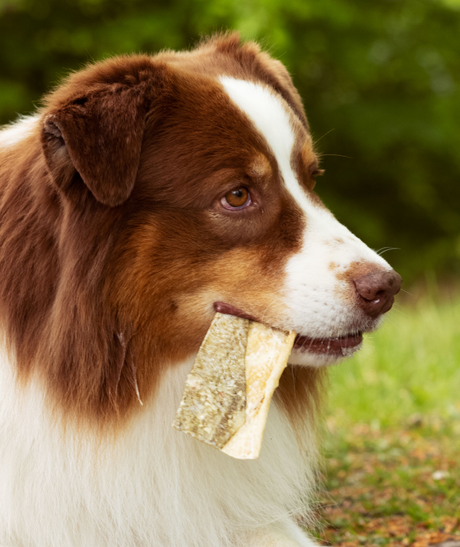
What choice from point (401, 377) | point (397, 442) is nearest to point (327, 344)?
point (397, 442)

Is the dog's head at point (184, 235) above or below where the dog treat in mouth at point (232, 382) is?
above

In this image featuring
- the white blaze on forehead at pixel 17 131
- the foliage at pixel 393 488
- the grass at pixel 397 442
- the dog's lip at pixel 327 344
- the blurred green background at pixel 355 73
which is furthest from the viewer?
the blurred green background at pixel 355 73

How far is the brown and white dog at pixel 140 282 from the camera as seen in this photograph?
2.63m

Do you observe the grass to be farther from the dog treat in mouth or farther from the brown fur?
the brown fur

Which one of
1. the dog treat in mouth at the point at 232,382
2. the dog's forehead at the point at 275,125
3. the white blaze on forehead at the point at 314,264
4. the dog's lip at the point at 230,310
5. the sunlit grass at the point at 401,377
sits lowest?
the sunlit grass at the point at 401,377

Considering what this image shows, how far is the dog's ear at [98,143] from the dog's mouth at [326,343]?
0.59 m

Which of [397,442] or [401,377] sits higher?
[397,442]

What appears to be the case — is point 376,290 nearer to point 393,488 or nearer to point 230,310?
point 230,310

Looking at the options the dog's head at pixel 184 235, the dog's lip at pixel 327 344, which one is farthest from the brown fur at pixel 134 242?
the dog's lip at pixel 327 344

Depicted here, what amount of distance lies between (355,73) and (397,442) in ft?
20.2

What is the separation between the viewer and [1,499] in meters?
2.75

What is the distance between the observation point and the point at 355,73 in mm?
9555

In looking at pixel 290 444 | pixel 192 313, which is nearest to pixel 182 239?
pixel 192 313

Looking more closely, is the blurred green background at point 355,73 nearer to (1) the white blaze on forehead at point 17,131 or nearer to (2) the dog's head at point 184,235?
(1) the white blaze on forehead at point 17,131
